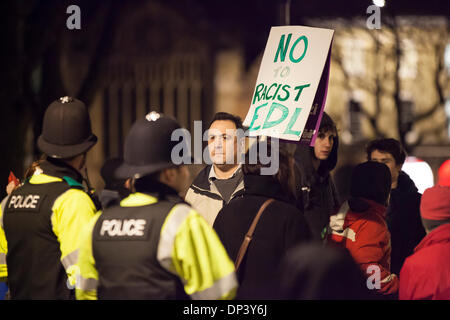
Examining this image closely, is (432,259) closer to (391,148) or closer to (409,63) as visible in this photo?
(391,148)

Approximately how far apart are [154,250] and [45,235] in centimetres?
106

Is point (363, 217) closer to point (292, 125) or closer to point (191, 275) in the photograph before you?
point (292, 125)

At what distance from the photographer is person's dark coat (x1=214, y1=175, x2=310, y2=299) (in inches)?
175

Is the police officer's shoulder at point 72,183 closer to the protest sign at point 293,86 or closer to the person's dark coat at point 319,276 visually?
the protest sign at point 293,86

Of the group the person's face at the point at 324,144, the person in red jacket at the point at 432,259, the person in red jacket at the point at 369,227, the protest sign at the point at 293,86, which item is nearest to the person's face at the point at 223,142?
the protest sign at the point at 293,86

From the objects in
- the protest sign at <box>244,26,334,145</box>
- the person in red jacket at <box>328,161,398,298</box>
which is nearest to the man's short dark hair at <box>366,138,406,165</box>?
the protest sign at <box>244,26,334,145</box>

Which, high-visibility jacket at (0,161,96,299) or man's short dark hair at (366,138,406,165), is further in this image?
man's short dark hair at (366,138,406,165)

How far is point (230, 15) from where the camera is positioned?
33406 mm

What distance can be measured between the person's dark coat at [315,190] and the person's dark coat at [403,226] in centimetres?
48

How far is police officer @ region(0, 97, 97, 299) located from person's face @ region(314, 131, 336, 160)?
2303 millimetres

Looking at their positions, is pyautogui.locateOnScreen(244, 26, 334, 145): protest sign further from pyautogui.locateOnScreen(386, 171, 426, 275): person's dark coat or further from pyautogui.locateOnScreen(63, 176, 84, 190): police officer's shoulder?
pyautogui.locateOnScreen(63, 176, 84, 190): police officer's shoulder

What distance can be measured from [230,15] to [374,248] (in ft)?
95.3
